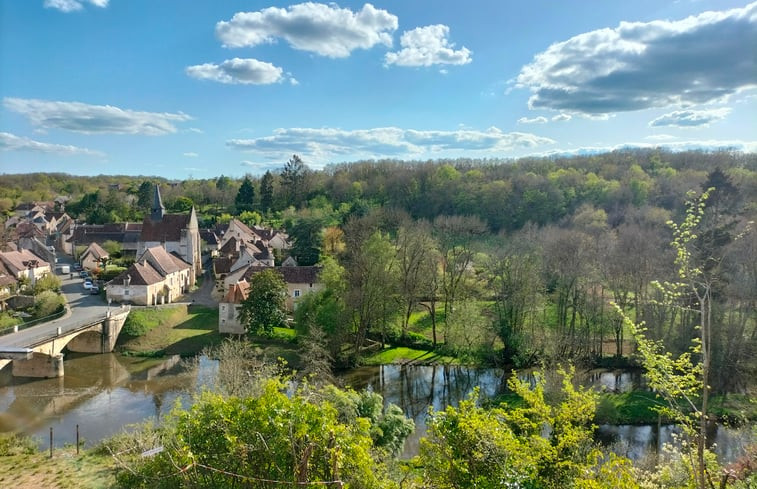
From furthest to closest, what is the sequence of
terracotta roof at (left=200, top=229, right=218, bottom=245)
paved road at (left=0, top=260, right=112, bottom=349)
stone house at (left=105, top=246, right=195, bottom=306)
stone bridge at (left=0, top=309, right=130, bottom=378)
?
terracotta roof at (left=200, top=229, right=218, bottom=245), stone house at (left=105, top=246, right=195, bottom=306), paved road at (left=0, top=260, right=112, bottom=349), stone bridge at (left=0, top=309, right=130, bottom=378)

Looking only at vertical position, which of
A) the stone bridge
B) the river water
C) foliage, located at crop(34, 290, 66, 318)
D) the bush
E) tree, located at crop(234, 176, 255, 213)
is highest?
tree, located at crop(234, 176, 255, 213)

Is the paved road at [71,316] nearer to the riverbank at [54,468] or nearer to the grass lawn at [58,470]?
the riverbank at [54,468]

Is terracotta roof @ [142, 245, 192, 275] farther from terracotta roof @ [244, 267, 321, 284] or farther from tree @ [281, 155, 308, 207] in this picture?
tree @ [281, 155, 308, 207]

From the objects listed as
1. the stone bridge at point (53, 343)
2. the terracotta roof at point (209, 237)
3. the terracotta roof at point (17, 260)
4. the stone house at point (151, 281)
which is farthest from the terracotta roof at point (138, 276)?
the terracotta roof at point (209, 237)

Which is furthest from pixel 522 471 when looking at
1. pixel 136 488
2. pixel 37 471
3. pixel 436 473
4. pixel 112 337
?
pixel 112 337

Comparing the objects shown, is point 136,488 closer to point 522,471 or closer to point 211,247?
point 522,471

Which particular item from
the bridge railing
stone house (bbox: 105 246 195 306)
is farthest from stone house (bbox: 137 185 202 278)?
the bridge railing

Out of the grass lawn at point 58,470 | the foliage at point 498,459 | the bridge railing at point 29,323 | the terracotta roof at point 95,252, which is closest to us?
the foliage at point 498,459
